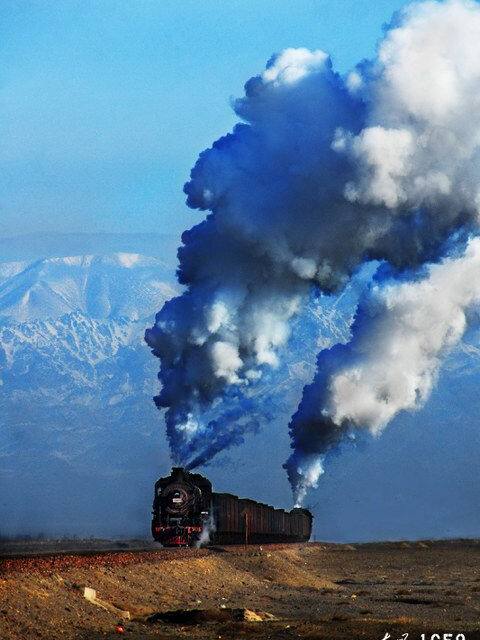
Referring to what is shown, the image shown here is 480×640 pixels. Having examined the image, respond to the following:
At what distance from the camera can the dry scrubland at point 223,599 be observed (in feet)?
109

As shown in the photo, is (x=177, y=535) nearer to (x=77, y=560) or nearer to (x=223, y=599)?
(x=223, y=599)

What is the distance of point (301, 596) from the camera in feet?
163

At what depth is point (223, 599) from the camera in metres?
45.3

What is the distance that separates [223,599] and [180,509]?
2197cm

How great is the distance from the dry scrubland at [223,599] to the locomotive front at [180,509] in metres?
3.25

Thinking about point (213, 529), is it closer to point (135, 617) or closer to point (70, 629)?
point (135, 617)

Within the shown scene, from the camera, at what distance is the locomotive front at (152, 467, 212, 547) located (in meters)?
67.2

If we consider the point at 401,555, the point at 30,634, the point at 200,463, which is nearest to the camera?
the point at 30,634

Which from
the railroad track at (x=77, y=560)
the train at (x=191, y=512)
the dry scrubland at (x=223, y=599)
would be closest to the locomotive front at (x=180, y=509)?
the train at (x=191, y=512)

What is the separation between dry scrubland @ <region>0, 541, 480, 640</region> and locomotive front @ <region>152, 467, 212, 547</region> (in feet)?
10.6

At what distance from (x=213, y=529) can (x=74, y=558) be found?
86.9 ft

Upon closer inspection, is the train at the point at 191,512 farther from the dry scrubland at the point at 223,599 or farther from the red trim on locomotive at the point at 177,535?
the dry scrubland at the point at 223,599

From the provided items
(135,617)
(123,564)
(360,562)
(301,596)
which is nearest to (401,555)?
(360,562)

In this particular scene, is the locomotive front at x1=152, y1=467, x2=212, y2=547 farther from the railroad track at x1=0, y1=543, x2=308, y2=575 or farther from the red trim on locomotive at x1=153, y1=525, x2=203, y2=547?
the railroad track at x1=0, y1=543, x2=308, y2=575
